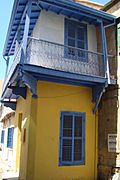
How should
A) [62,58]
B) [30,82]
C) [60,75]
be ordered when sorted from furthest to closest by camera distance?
[62,58] < [60,75] < [30,82]

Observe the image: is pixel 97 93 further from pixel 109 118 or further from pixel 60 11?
pixel 60 11

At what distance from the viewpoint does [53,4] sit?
8.24 meters

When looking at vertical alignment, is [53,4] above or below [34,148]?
above

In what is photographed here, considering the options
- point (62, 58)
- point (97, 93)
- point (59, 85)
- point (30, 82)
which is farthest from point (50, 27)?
point (97, 93)

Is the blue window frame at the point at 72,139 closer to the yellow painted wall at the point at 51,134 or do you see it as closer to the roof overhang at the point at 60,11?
the yellow painted wall at the point at 51,134

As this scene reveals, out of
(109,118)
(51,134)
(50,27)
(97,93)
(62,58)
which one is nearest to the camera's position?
(51,134)

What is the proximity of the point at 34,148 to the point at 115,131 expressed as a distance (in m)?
3.11

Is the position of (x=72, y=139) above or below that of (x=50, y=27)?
below

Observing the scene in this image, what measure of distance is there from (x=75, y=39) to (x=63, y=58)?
1213mm

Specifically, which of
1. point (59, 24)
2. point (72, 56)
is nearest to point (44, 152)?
point (72, 56)

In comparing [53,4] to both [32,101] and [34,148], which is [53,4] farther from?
[34,148]

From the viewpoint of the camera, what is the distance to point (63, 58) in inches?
344

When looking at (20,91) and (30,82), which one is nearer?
(30,82)

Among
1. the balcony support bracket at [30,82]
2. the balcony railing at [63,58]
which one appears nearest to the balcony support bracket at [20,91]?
the balcony support bracket at [30,82]
